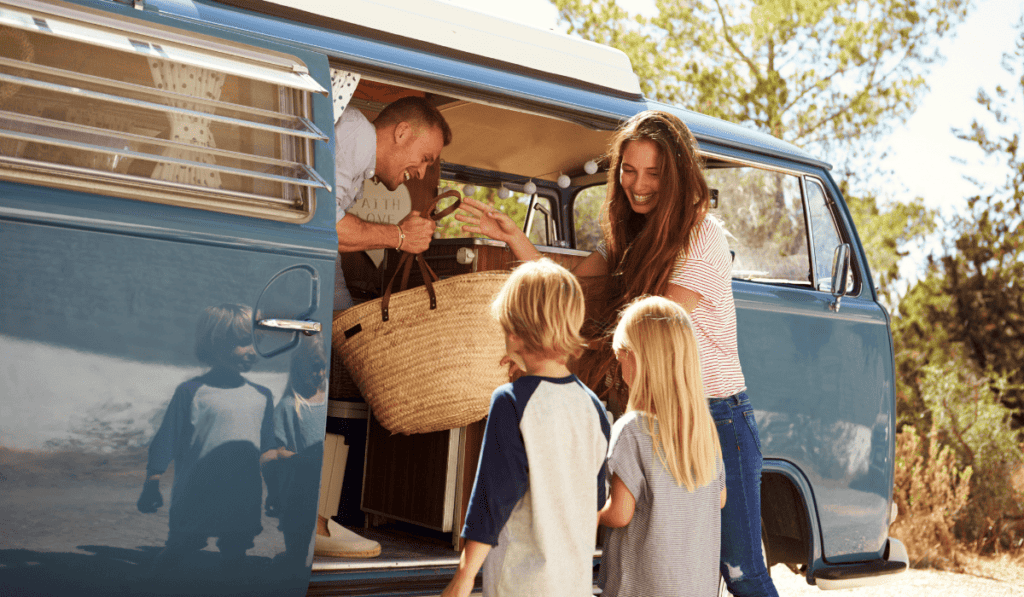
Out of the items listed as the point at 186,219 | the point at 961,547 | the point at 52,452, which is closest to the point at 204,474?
the point at 52,452

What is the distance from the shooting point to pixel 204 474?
2354 millimetres

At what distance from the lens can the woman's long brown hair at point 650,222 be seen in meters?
2.86

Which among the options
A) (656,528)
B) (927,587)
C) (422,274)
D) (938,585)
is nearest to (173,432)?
(422,274)

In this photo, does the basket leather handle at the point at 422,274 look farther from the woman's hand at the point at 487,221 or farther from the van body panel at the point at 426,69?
the van body panel at the point at 426,69

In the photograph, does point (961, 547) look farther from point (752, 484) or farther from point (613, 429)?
point (613, 429)

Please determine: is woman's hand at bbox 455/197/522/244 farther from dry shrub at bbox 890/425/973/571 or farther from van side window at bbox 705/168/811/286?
dry shrub at bbox 890/425/973/571

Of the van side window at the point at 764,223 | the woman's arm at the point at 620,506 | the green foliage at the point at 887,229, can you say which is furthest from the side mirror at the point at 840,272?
the green foliage at the point at 887,229

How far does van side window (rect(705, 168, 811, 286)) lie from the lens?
13.5 ft

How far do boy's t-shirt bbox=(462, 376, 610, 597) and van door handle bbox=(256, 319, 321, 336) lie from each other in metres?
0.64

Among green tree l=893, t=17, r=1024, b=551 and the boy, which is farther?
green tree l=893, t=17, r=1024, b=551

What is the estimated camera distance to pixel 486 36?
3.21 m

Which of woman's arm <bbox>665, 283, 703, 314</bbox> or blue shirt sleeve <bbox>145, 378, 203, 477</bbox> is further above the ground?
woman's arm <bbox>665, 283, 703, 314</bbox>

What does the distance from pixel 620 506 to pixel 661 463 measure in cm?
16

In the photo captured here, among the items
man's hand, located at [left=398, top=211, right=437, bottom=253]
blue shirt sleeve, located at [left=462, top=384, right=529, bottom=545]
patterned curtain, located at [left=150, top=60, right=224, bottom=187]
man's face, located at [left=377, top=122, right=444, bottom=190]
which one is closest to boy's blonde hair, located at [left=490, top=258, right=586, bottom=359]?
blue shirt sleeve, located at [left=462, top=384, right=529, bottom=545]
